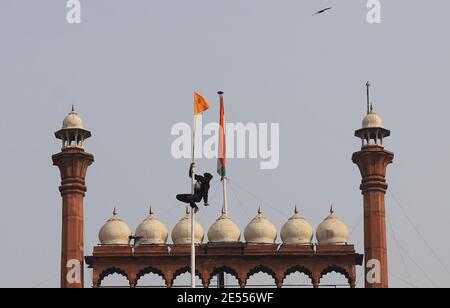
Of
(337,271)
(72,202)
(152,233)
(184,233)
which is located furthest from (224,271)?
(72,202)

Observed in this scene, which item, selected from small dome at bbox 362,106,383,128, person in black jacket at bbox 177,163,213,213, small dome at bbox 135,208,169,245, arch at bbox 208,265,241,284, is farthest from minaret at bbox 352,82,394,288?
person in black jacket at bbox 177,163,213,213

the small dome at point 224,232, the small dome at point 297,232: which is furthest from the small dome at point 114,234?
the small dome at point 297,232

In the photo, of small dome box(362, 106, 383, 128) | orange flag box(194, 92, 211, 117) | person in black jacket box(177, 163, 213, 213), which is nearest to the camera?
person in black jacket box(177, 163, 213, 213)

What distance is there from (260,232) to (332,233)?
11.6 ft

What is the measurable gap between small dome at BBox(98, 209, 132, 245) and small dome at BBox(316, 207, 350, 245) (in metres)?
9.51

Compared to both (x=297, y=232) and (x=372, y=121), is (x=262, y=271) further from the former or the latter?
(x=372, y=121)

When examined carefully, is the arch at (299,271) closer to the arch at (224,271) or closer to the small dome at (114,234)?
the arch at (224,271)

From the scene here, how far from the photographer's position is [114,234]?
6750cm

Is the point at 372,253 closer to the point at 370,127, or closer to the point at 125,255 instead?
the point at 370,127

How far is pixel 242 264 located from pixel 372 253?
249 inches

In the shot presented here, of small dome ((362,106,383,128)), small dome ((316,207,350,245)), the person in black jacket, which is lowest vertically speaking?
the person in black jacket

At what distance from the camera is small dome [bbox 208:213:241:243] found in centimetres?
6688

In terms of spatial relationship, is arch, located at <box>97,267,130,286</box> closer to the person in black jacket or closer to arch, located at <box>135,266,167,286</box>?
arch, located at <box>135,266,167,286</box>
